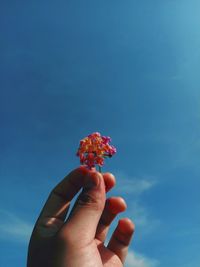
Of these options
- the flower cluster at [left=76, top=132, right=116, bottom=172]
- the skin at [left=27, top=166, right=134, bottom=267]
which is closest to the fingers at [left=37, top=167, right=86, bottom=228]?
the skin at [left=27, top=166, right=134, bottom=267]

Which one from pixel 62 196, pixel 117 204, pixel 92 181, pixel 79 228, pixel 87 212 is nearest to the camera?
pixel 79 228

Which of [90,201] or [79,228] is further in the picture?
[90,201]

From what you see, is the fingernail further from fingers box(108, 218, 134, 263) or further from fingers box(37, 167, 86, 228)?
fingers box(108, 218, 134, 263)

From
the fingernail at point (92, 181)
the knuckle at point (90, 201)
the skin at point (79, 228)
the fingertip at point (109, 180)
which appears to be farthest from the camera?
the fingertip at point (109, 180)

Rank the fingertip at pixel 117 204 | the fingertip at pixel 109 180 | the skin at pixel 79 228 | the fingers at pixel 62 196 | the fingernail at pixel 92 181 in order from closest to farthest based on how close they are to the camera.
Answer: the skin at pixel 79 228, the fingernail at pixel 92 181, the fingers at pixel 62 196, the fingertip at pixel 109 180, the fingertip at pixel 117 204

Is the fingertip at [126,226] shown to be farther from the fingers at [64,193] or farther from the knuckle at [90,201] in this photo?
the knuckle at [90,201]

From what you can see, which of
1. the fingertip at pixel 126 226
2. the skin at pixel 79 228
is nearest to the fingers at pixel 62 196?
the skin at pixel 79 228

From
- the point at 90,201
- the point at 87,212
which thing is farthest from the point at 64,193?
the point at 87,212

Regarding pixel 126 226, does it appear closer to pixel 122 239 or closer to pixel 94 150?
pixel 122 239
